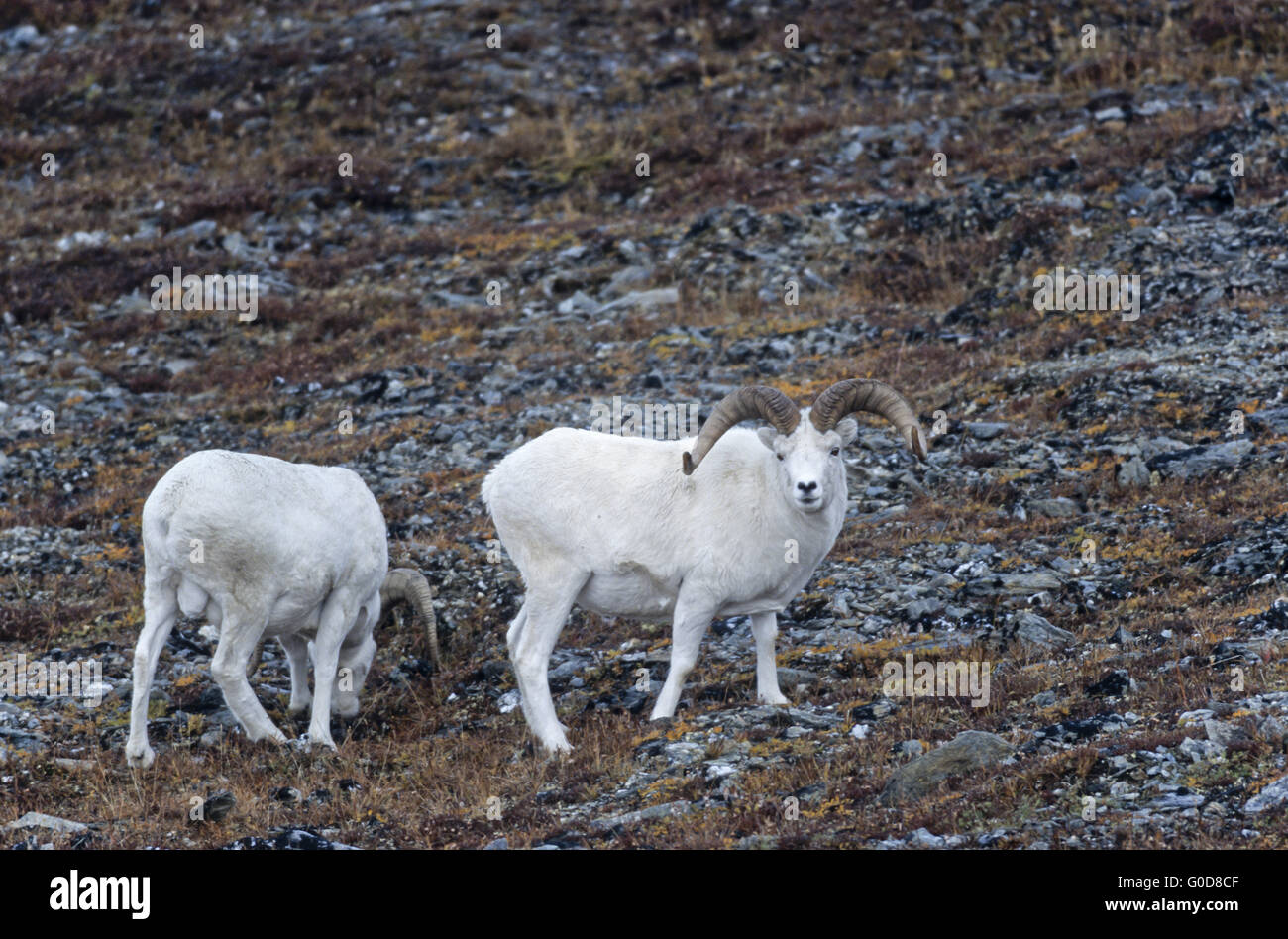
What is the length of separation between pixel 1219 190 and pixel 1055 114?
6.01 metres

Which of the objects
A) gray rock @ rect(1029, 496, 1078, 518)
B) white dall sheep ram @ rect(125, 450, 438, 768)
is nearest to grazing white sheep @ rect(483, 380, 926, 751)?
white dall sheep ram @ rect(125, 450, 438, 768)

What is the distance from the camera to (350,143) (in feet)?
101

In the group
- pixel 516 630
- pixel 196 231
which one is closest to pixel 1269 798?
pixel 516 630

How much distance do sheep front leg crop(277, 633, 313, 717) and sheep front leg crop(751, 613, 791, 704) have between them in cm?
404

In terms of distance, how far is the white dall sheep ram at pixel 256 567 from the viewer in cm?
1140

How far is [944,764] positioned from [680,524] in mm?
3205

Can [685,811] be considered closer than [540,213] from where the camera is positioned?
Yes

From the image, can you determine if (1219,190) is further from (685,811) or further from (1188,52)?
(685,811)

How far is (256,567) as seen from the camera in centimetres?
1166

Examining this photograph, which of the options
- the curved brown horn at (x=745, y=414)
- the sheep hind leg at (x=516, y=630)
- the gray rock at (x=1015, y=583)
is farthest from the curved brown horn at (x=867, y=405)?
the sheep hind leg at (x=516, y=630)

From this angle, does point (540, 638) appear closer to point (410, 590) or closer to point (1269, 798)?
point (410, 590)

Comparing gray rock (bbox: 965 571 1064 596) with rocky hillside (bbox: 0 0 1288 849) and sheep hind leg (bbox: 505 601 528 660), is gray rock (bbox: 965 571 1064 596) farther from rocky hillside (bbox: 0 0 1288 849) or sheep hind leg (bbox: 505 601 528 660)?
sheep hind leg (bbox: 505 601 528 660)

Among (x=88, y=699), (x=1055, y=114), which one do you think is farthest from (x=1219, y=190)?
(x=88, y=699)

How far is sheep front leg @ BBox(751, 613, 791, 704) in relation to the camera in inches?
450
